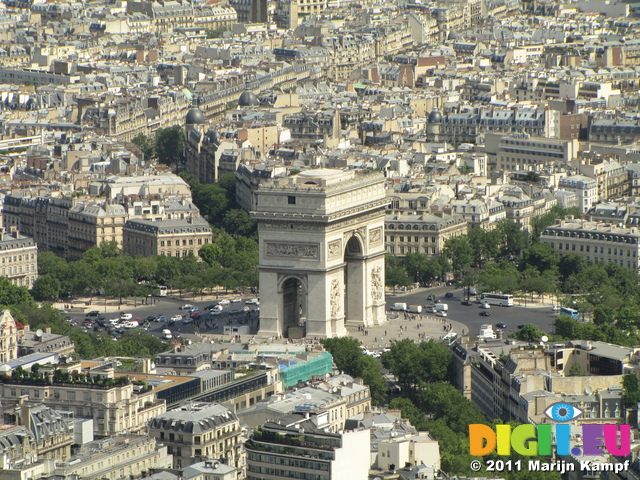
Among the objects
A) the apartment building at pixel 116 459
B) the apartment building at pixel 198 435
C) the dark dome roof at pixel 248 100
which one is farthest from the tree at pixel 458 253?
the dark dome roof at pixel 248 100

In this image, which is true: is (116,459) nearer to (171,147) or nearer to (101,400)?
(101,400)

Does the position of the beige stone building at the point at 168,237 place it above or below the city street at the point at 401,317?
above

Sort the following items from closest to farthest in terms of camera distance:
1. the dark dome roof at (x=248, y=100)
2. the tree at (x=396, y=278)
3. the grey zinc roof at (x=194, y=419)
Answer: the grey zinc roof at (x=194, y=419), the tree at (x=396, y=278), the dark dome roof at (x=248, y=100)

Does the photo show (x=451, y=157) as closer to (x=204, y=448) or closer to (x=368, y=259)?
(x=368, y=259)

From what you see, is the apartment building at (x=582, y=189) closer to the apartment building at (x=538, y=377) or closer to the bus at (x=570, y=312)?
the bus at (x=570, y=312)

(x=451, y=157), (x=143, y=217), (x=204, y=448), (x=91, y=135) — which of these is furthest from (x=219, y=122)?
(x=204, y=448)

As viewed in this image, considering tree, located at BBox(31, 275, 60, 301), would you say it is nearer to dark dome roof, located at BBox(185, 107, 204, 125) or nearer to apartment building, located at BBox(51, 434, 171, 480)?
apartment building, located at BBox(51, 434, 171, 480)

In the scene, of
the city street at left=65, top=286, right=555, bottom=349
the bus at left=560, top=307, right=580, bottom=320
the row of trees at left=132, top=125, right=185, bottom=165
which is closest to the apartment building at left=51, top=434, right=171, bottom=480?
the city street at left=65, top=286, right=555, bottom=349
